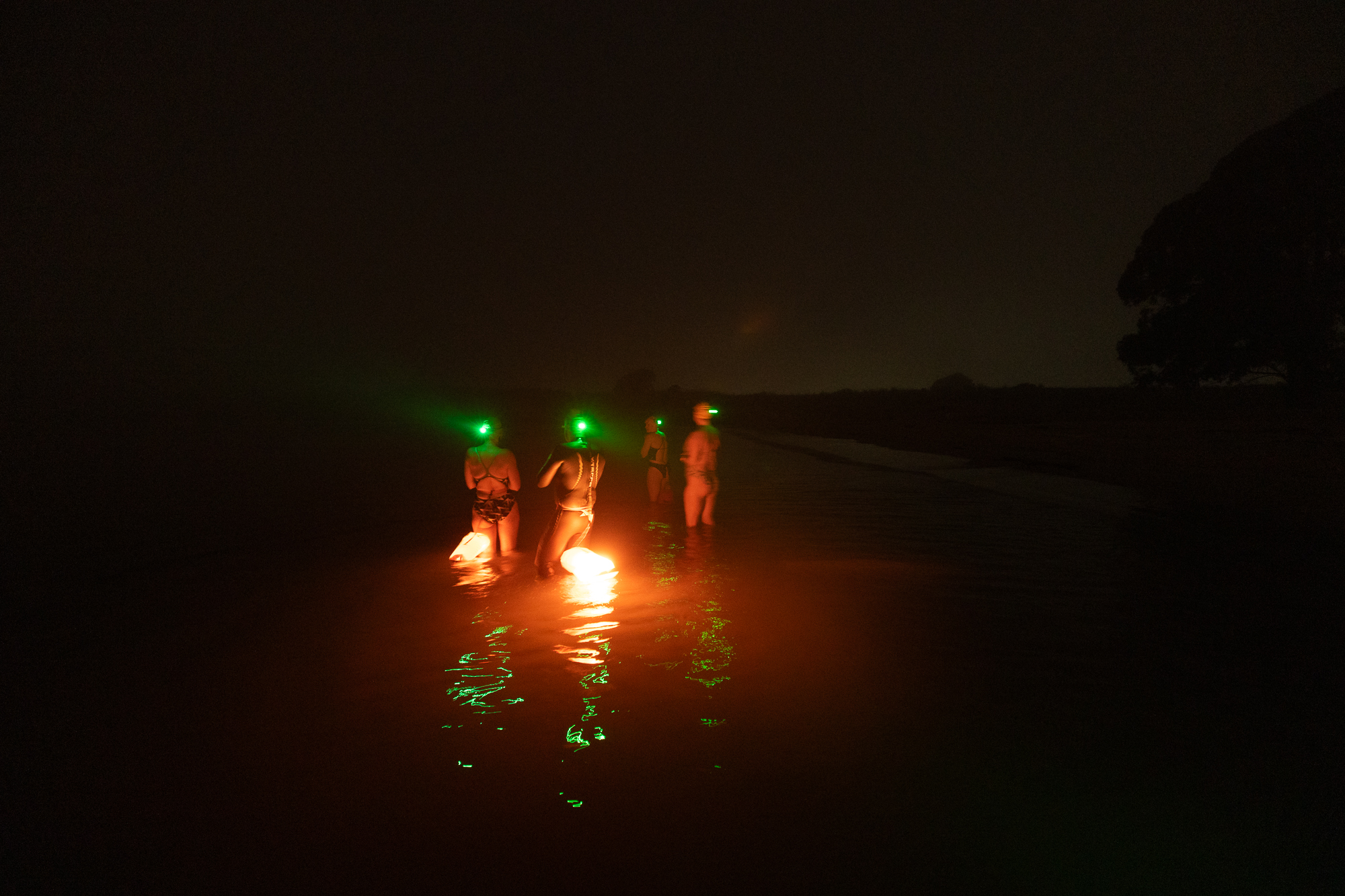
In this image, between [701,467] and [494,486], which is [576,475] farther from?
[701,467]

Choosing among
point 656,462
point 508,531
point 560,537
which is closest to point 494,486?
point 508,531

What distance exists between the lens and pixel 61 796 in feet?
13.3

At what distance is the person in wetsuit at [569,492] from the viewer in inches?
330

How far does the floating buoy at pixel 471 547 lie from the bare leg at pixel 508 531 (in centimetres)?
23

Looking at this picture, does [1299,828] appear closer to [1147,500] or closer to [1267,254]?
[1147,500]

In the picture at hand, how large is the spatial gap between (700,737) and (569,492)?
14.3 ft

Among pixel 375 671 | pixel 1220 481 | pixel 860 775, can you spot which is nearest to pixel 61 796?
pixel 375 671

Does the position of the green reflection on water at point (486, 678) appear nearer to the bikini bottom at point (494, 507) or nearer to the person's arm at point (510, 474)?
the person's arm at point (510, 474)

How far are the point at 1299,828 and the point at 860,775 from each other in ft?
7.19

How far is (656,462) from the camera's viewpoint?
14.9 metres

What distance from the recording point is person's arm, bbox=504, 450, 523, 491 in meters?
9.50

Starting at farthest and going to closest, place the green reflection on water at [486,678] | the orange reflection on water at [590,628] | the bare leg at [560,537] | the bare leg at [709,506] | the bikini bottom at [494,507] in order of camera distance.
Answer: the bare leg at [709,506] → the bikini bottom at [494,507] → the bare leg at [560,537] → the orange reflection on water at [590,628] → the green reflection on water at [486,678]

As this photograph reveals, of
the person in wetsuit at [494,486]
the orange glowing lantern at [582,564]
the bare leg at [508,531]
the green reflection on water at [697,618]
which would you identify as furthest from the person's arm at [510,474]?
the green reflection on water at [697,618]

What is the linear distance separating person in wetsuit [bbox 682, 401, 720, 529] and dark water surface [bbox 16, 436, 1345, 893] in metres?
3.45
